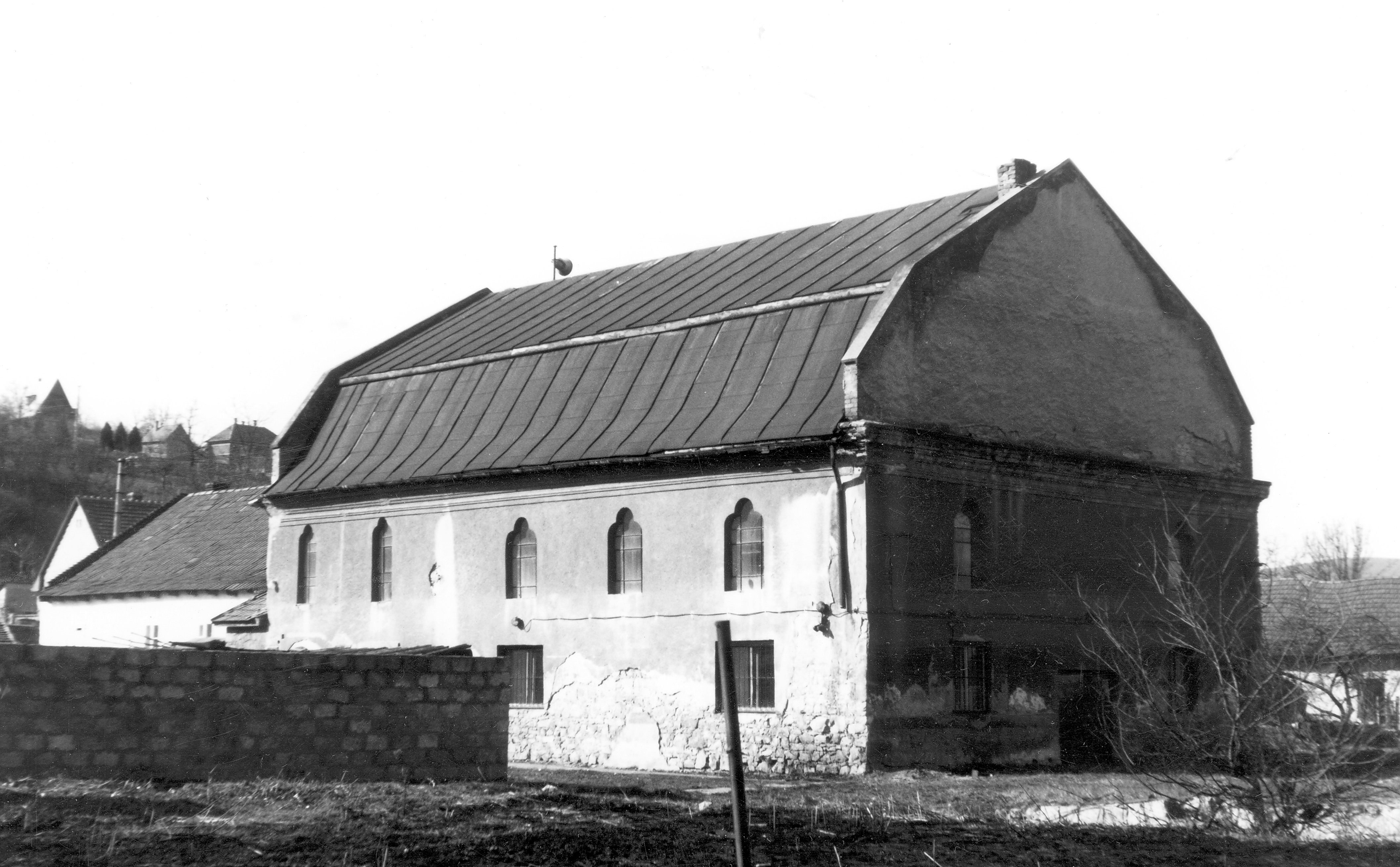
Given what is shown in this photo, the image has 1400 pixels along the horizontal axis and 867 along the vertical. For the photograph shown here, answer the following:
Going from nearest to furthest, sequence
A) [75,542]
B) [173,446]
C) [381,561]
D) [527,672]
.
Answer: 1. [527,672]
2. [381,561]
3. [75,542]
4. [173,446]

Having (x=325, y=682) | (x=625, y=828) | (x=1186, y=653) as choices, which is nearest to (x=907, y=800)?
(x=625, y=828)

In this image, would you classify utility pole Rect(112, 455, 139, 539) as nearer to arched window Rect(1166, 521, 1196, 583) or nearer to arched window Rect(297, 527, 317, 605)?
arched window Rect(297, 527, 317, 605)

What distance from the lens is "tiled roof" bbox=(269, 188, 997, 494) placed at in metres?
24.4

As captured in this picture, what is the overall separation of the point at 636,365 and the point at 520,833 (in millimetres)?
14561

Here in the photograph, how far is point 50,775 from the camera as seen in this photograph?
584 inches

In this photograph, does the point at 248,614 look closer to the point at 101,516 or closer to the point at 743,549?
the point at 743,549

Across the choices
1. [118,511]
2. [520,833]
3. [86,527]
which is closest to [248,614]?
[520,833]

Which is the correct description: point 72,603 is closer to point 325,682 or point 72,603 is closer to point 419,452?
point 419,452

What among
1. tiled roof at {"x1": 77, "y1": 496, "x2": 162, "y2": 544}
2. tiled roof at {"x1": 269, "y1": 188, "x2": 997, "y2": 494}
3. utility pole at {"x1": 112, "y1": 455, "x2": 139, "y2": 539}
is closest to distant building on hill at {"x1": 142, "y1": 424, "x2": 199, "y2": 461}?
utility pole at {"x1": 112, "y1": 455, "x2": 139, "y2": 539}

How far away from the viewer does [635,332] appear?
2758 cm

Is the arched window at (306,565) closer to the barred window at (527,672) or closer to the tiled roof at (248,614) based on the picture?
the tiled roof at (248,614)

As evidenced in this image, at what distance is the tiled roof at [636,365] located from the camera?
79.9 ft

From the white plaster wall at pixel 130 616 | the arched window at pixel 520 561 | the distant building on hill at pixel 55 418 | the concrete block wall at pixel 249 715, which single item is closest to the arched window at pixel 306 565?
the arched window at pixel 520 561

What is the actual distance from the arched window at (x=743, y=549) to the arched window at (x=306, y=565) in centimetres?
980
